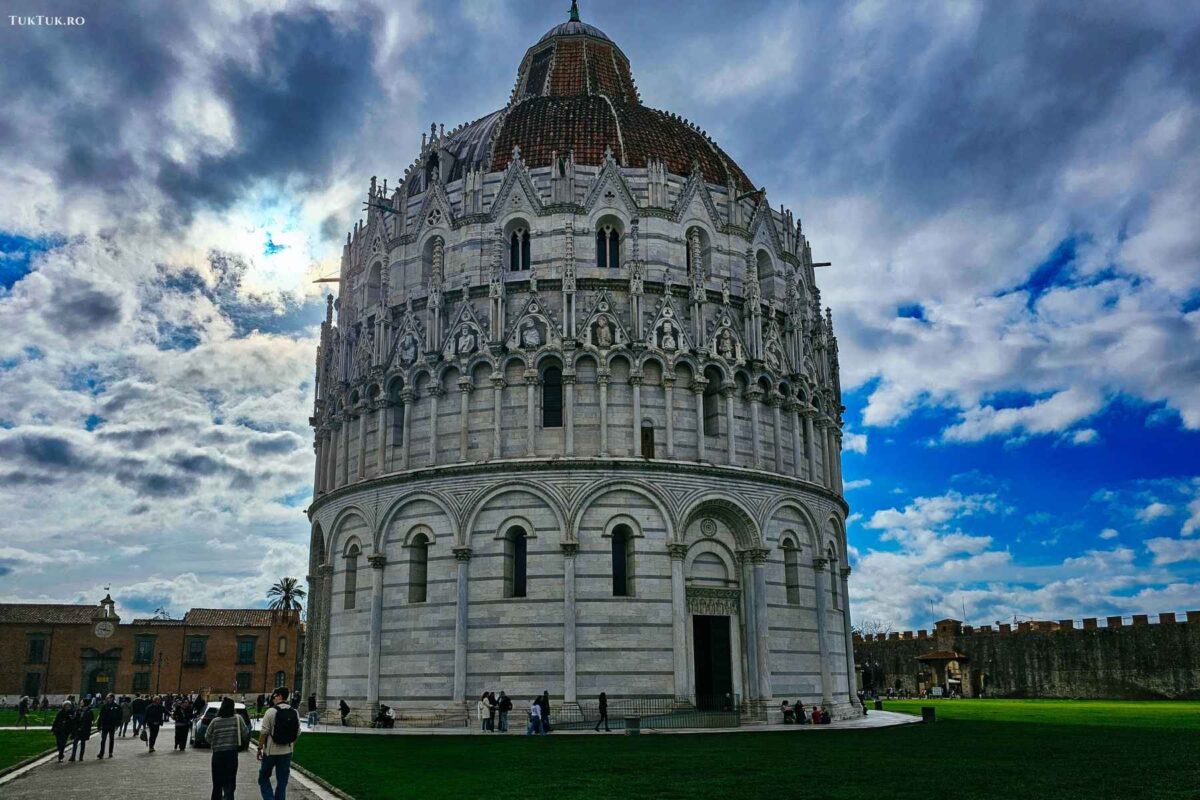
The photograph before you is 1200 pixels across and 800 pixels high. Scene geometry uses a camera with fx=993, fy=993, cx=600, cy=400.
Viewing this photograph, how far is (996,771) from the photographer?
18469 mm

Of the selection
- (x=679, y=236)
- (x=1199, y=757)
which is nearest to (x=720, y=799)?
(x=1199, y=757)

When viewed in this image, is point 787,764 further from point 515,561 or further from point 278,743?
point 515,561

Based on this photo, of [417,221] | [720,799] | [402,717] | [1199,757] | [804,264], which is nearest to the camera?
[720,799]

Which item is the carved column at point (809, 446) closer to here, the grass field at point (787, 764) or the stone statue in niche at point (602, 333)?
the stone statue in niche at point (602, 333)

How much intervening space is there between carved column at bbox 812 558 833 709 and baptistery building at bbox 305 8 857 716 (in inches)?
4.4

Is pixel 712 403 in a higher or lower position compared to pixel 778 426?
higher

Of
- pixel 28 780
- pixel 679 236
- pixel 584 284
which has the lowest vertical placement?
pixel 28 780

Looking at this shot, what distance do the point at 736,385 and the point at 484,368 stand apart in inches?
370

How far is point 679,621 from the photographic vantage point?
33.4 m

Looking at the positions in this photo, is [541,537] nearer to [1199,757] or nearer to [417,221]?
[417,221]

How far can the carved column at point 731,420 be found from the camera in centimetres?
3634

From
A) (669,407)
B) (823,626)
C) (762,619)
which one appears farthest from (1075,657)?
(669,407)

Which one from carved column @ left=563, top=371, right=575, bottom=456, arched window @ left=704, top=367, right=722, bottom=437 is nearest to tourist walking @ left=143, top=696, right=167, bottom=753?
carved column @ left=563, top=371, right=575, bottom=456

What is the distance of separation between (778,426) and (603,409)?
7493 millimetres
